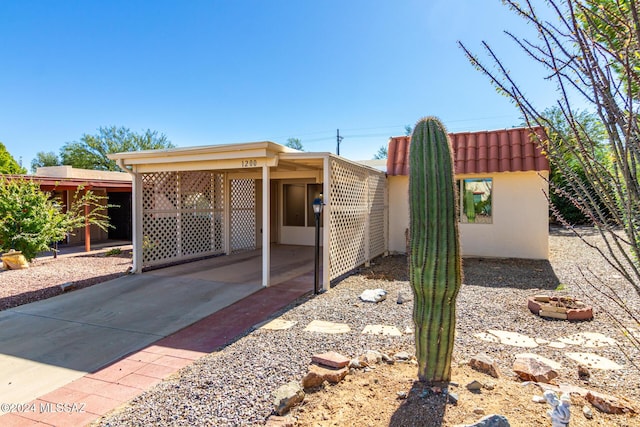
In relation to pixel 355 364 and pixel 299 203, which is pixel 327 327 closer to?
pixel 355 364

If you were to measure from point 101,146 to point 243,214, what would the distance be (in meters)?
28.0

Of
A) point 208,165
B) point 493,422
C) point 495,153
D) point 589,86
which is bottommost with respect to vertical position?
point 493,422

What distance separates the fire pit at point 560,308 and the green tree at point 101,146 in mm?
33760

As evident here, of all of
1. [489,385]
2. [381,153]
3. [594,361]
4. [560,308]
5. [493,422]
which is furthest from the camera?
[381,153]

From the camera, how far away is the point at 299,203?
12.5 meters

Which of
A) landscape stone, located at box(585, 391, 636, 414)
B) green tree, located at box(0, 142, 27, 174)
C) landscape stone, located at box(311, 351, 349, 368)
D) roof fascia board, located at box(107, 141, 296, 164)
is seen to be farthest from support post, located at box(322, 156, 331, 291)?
green tree, located at box(0, 142, 27, 174)

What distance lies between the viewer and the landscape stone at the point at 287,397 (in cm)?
261

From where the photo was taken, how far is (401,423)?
233 cm

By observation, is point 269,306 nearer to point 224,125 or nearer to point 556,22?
point 556,22

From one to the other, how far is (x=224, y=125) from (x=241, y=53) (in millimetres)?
16741

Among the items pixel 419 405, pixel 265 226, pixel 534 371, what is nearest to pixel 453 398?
pixel 419 405

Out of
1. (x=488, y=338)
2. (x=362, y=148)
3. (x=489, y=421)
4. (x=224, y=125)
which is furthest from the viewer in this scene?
(x=362, y=148)

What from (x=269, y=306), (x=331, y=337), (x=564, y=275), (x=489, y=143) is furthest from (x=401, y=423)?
(x=489, y=143)

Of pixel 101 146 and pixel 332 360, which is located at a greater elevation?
pixel 101 146
